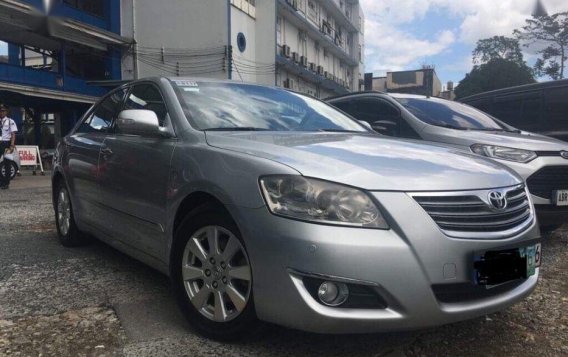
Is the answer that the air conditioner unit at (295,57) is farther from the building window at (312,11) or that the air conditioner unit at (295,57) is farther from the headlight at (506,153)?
the headlight at (506,153)

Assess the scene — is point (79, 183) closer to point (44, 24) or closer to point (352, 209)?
point (352, 209)

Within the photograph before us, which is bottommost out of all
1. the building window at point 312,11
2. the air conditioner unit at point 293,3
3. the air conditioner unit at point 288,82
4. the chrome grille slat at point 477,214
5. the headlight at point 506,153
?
the chrome grille slat at point 477,214

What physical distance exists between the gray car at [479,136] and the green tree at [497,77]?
42.3 m

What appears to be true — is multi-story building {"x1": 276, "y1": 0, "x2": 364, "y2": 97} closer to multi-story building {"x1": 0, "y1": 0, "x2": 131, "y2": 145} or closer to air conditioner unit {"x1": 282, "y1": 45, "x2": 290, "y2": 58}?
air conditioner unit {"x1": 282, "y1": 45, "x2": 290, "y2": 58}

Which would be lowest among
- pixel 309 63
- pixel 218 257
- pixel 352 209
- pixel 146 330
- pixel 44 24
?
pixel 146 330

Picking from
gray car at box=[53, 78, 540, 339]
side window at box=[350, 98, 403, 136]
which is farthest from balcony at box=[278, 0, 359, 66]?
gray car at box=[53, 78, 540, 339]

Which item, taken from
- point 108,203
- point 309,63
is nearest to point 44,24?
point 108,203

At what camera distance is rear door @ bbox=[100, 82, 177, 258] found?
10.0 ft

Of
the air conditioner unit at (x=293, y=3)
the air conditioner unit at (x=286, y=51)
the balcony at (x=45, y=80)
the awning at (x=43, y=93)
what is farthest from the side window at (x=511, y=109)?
the air conditioner unit at (x=293, y=3)

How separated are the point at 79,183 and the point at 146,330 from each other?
192 centimetres

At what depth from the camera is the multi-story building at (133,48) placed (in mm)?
19828

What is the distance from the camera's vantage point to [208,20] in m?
22.9

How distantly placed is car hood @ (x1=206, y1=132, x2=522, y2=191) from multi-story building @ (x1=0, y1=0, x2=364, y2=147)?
16253mm

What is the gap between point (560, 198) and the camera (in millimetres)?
4422
